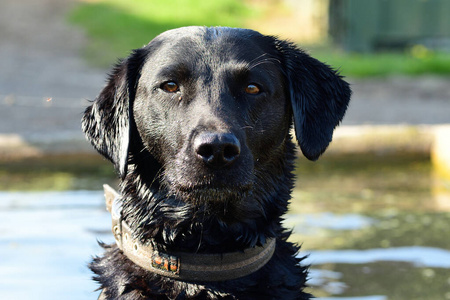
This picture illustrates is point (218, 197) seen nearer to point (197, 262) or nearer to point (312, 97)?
point (197, 262)

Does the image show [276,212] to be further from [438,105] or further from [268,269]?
[438,105]

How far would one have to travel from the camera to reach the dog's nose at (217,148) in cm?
291

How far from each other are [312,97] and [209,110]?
0.72 meters

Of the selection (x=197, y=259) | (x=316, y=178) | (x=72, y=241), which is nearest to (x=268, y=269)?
(x=197, y=259)

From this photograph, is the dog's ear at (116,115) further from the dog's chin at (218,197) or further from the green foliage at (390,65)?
the green foliage at (390,65)

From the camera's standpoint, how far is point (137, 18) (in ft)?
66.2

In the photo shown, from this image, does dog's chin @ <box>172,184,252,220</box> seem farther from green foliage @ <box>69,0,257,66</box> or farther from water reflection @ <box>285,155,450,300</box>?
green foliage @ <box>69,0,257,66</box>

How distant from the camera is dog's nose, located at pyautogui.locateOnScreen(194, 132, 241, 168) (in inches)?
114

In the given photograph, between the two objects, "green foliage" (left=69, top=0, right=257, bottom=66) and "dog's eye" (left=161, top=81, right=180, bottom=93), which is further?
"green foliage" (left=69, top=0, right=257, bottom=66)

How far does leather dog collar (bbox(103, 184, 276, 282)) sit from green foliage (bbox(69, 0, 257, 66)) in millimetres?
12911

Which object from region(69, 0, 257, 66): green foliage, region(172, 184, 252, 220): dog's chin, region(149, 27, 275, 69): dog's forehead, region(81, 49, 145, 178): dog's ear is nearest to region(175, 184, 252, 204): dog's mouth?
region(172, 184, 252, 220): dog's chin

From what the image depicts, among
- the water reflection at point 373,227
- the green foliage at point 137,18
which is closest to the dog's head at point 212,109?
the water reflection at point 373,227

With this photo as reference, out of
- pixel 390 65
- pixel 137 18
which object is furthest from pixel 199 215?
pixel 137 18

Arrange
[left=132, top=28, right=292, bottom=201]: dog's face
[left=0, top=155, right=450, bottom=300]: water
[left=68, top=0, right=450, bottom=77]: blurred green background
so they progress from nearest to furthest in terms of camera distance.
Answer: [left=132, top=28, right=292, bottom=201]: dog's face
[left=0, top=155, right=450, bottom=300]: water
[left=68, top=0, right=450, bottom=77]: blurred green background
